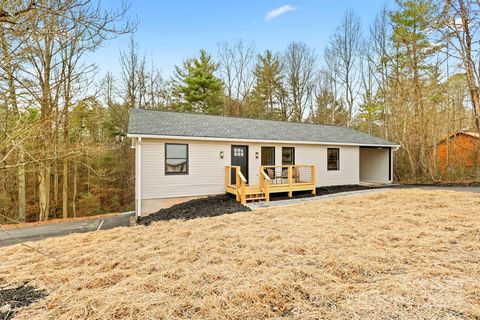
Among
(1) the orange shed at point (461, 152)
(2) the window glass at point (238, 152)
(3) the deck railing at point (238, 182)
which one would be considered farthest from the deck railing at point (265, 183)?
(1) the orange shed at point (461, 152)

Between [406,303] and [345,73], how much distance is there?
824 inches

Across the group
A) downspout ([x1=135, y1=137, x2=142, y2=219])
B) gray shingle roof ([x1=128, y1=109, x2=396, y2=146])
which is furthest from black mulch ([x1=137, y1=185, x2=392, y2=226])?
gray shingle roof ([x1=128, y1=109, x2=396, y2=146])

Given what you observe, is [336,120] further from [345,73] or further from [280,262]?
[280,262]

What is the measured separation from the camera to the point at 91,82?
9.13 meters

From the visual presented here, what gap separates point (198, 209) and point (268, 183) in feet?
8.42

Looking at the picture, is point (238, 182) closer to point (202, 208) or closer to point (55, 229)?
point (202, 208)

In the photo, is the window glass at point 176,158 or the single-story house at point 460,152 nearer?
the window glass at point 176,158

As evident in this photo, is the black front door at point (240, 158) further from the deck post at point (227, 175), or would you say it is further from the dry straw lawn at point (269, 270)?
the dry straw lawn at point (269, 270)

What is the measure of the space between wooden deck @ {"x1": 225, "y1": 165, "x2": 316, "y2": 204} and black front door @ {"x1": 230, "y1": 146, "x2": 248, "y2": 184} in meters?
0.30

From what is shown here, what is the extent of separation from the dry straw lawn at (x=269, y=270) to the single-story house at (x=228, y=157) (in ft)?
10.3

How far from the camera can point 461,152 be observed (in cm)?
1465

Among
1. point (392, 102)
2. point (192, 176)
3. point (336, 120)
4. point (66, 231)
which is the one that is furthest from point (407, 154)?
point (66, 231)

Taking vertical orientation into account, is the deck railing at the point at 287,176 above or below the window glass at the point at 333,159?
below

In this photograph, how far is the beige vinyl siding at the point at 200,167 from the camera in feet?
27.3
